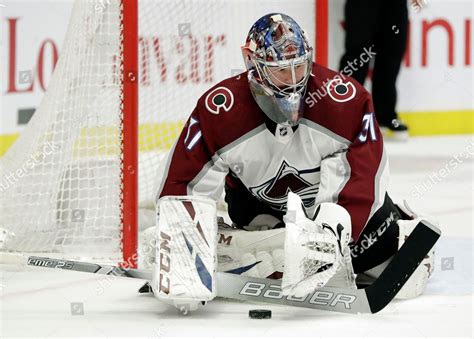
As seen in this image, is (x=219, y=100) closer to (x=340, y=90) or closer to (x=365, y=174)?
(x=340, y=90)

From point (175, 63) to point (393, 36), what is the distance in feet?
6.88

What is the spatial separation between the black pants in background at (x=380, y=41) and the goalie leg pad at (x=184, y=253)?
3708mm

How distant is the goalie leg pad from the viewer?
3.15m

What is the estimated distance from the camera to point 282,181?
11.5 ft

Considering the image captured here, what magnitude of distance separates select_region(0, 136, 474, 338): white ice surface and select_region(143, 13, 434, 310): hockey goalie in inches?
3.5

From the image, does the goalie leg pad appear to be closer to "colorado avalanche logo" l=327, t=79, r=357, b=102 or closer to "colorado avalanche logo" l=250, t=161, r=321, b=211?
"colorado avalanche logo" l=250, t=161, r=321, b=211

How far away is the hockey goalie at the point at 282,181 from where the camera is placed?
124 inches

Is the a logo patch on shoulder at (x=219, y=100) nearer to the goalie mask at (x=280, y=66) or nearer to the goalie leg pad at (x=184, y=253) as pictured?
the goalie mask at (x=280, y=66)

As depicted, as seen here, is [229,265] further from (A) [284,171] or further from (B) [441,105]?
(B) [441,105]

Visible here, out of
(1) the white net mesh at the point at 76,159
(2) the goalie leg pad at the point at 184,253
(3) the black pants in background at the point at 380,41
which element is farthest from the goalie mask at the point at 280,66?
(3) the black pants in background at the point at 380,41

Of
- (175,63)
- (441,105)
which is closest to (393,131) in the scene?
(441,105)

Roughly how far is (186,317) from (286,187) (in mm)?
507

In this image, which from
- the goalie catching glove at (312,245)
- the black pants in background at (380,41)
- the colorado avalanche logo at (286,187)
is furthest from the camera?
the black pants in background at (380,41)

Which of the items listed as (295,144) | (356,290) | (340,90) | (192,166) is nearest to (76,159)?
(192,166)
